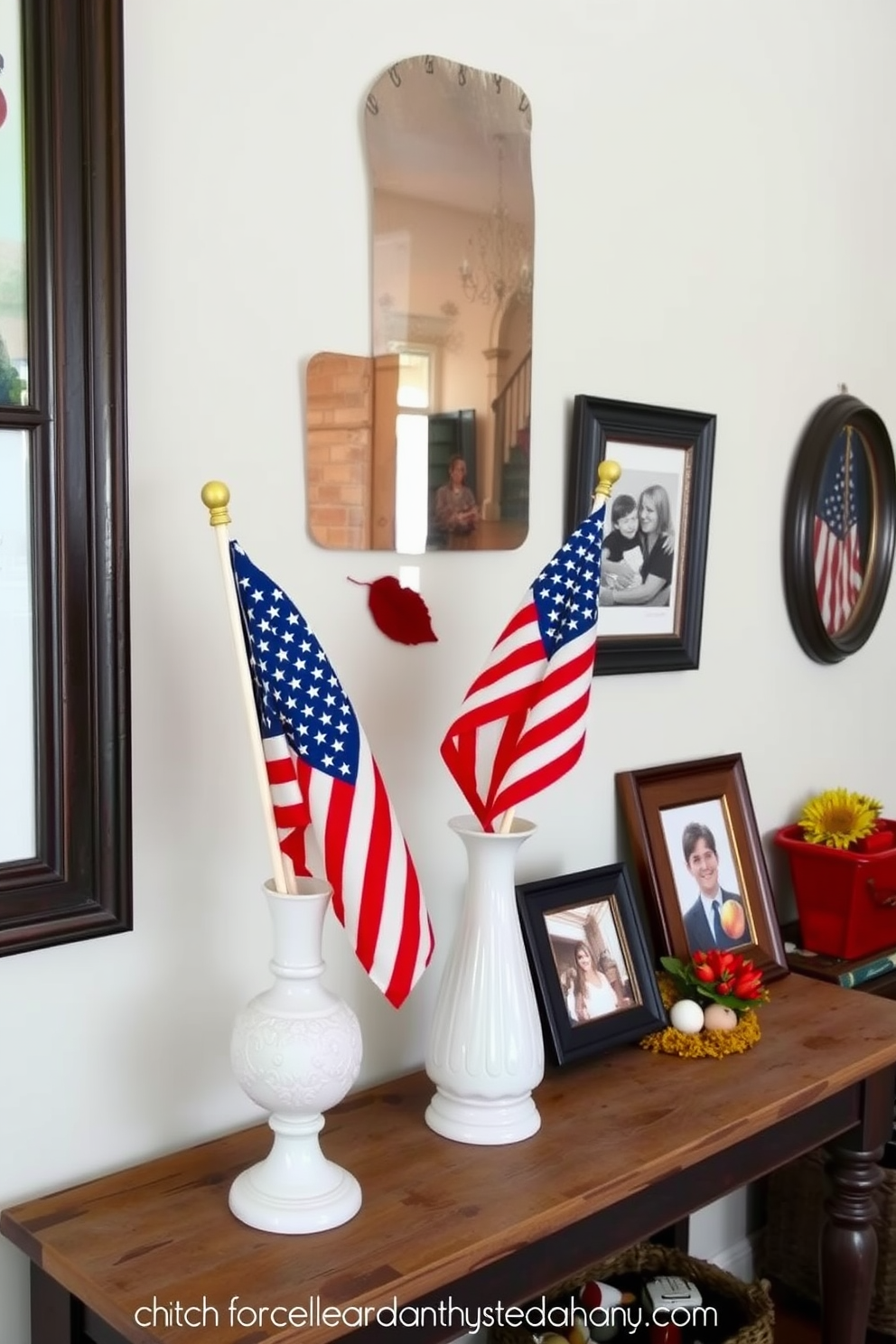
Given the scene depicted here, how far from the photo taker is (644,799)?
7.13 feet

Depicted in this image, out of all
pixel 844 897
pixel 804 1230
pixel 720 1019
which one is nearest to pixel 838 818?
pixel 844 897

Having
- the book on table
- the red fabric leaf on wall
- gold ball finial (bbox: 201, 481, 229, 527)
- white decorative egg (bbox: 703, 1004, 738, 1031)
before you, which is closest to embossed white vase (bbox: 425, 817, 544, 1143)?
the red fabric leaf on wall

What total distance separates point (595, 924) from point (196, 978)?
1.92ft

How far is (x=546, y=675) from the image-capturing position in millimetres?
1625

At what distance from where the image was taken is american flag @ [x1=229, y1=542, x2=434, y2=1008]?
1.40m

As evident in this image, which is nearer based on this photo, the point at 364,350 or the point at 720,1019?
the point at 364,350

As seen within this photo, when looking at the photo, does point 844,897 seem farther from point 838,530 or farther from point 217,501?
point 217,501

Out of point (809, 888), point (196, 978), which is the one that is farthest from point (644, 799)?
point (196, 978)

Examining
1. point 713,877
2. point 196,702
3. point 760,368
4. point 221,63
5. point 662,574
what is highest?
point 221,63

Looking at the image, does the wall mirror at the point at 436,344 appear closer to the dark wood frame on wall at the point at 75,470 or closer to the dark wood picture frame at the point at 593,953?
the dark wood frame on wall at the point at 75,470

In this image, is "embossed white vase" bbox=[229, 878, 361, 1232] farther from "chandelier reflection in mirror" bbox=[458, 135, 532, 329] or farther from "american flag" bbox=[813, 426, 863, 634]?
"american flag" bbox=[813, 426, 863, 634]

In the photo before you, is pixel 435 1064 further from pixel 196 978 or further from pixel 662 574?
pixel 662 574

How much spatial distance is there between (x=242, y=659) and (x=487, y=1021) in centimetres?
54

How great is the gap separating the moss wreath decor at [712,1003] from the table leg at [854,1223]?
0.20m
